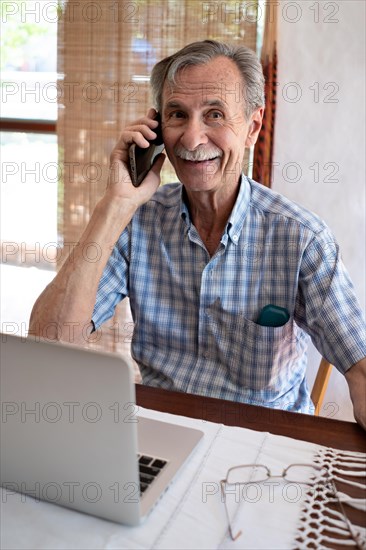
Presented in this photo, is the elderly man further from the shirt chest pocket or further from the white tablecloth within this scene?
the white tablecloth

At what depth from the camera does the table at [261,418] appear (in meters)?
1.00

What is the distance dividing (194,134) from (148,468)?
0.82 m

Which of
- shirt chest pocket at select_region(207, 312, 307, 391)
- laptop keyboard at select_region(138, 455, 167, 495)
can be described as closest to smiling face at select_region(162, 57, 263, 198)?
shirt chest pocket at select_region(207, 312, 307, 391)

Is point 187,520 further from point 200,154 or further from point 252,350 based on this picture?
point 200,154

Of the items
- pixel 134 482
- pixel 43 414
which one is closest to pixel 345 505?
pixel 134 482

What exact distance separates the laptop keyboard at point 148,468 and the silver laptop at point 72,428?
3 cm

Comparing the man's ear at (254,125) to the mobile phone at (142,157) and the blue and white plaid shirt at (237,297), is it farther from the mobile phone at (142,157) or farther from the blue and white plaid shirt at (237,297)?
the mobile phone at (142,157)

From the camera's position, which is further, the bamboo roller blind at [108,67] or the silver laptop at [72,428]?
the bamboo roller blind at [108,67]

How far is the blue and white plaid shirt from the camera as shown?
1372 millimetres

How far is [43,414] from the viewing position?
725 mm

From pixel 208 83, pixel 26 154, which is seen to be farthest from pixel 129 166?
pixel 26 154

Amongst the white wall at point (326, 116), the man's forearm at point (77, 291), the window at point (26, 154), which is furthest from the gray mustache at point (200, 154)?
the window at point (26, 154)

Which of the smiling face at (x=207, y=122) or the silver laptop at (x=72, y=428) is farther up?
the smiling face at (x=207, y=122)

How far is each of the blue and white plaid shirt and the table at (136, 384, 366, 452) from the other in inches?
11.0
